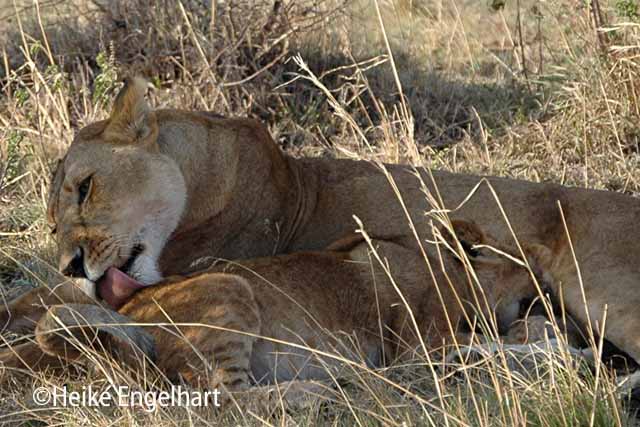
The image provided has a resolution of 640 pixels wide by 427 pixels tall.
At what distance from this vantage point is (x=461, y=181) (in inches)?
208

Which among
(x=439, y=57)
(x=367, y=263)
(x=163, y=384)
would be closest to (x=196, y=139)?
(x=367, y=263)

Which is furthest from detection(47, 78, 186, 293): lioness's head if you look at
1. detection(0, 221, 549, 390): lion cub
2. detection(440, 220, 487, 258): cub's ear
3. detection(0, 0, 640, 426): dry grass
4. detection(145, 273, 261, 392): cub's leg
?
detection(440, 220, 487, 258): cub's ear

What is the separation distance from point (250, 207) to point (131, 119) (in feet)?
2.07

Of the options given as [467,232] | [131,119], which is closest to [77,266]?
[131,119]

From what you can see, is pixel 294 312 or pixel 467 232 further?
pixel 467 232

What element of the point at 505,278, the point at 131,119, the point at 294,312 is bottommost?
the point at 505,278

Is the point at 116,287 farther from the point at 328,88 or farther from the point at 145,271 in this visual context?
the point at 328,88

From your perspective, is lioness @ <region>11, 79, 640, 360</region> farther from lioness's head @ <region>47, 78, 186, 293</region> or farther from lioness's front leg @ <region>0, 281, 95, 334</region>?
lioness's front leg @ <region>0, 281, 95, 334</region>

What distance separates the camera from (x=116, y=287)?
4.63 m

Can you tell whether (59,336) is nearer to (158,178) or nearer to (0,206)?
(158,178)

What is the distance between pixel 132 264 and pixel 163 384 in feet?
2.86

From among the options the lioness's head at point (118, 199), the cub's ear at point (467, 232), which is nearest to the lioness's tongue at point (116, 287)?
the lioness's head at point (118, 199)

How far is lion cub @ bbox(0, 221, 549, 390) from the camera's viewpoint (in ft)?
13.5

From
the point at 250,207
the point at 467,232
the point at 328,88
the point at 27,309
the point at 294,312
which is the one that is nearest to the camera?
the point at 294,312
